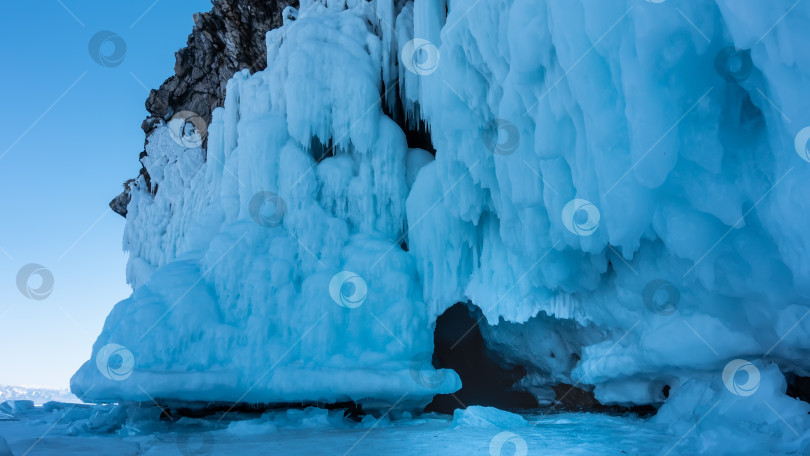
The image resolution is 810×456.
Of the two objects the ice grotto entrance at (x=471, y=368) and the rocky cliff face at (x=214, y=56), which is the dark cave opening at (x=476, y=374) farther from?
the rocky cliff face at (x=214, y=56)

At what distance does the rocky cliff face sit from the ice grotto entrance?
8792 millimetres

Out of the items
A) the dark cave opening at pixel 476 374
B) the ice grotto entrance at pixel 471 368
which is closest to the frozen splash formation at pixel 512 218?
the dark cave opening at pixel 476 374

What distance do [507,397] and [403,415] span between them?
229 inches

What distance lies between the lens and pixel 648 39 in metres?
4.09

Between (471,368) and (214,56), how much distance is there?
11.6 m

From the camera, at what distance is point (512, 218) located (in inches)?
302

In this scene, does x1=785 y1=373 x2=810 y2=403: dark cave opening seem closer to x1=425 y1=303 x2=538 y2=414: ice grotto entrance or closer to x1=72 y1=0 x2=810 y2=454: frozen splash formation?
x1=72 y1=0 x2=810 y2=454: frozen splash formation

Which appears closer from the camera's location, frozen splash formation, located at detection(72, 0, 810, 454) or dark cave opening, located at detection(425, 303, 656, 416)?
frozen splash formation, located at detection(72, 0, 810, 454)

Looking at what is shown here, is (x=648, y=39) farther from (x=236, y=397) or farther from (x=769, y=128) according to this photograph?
(x=236, y=397)

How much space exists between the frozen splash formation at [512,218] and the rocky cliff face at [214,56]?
1.98 metres

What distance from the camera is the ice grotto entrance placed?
42.1ft

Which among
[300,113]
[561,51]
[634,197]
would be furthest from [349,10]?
[634,197]

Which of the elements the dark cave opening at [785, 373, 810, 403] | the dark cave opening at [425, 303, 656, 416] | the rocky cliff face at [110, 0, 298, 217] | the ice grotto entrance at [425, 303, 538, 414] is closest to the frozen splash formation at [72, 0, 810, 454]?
the dark cave opening at [785, 373, 810, 403]

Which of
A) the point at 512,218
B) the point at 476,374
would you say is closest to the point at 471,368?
the point at 476,374
